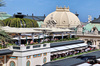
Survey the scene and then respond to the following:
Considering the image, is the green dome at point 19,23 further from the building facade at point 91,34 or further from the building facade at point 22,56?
the building facade at point 91,34

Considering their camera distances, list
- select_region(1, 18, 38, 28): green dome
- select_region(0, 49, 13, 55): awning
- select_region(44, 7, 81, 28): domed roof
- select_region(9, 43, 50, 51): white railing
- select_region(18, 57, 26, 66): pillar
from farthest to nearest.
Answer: select_region(44, 7, 81, 28): domed roof < select_region(1, 18, 38, 28): green dome < select_region(9, 43, 50, 51): white railing < select_region(18, 57, 26, 66): pillar < select_region(0, 49, 13, 55): awning

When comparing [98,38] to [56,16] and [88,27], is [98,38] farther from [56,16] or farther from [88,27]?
[56,16]

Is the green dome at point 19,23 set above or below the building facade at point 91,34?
above

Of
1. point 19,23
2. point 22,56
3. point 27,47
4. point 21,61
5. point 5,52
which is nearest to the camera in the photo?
point 5,52

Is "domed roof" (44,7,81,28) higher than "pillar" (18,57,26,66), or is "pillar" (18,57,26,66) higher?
"domed roof" (44,7,81,28)

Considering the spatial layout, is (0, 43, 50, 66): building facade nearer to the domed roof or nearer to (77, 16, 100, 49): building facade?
(77, 16, 100, 49): building facade

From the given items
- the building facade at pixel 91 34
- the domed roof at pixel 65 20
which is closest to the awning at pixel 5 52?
the building facade at pixel 91 34

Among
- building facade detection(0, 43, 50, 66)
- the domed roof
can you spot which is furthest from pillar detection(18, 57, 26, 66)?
the domed roof

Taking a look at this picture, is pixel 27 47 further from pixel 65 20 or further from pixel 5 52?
pixel 65 20

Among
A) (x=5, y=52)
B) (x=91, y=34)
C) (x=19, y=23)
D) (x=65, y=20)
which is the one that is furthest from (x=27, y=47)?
(x=65, y=20)

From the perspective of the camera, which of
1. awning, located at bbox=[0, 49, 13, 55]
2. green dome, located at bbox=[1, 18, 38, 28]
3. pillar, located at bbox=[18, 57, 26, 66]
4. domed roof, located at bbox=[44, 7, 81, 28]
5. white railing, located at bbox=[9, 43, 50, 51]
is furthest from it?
domed roof, located at bbox=[44, 7, 81, 28]

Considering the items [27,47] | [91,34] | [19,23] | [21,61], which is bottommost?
[21,61]

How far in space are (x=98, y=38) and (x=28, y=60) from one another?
54680 mm

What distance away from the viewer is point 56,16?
99.7 m
